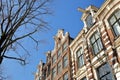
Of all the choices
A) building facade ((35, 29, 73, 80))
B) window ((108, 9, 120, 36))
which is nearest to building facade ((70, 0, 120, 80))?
window ((108, 9, 120, 36))

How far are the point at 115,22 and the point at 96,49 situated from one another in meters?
3.12

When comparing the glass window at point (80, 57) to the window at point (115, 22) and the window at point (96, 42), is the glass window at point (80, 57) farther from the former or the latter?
the window at point (115, 22)

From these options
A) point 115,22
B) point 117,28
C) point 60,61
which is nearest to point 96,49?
point 117,28

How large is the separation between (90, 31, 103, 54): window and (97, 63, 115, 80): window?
1.72 meters

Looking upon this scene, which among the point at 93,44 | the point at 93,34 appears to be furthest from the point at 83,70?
the point at 93,34

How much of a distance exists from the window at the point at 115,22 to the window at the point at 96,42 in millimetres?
1841

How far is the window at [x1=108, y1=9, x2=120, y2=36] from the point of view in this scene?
1243 centimetres

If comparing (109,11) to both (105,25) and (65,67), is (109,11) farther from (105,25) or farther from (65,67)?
(65,67)

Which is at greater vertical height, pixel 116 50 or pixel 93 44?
pixel 93 44

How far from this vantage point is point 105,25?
13.9 meters

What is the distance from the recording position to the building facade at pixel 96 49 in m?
12.1

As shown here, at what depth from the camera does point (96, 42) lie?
1480 centimetres

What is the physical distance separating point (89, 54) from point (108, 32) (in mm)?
3089

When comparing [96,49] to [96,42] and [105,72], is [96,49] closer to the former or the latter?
[96,42]
